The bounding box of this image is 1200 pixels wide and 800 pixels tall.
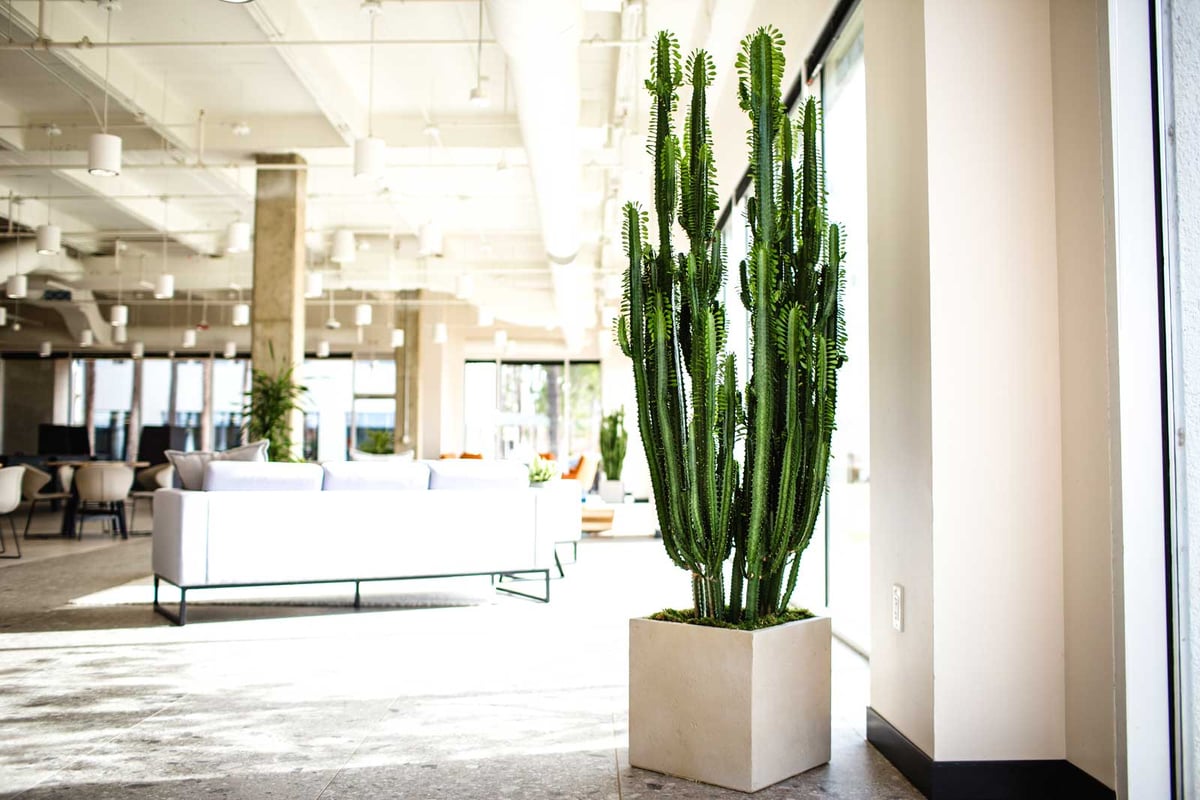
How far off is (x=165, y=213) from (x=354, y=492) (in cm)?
834

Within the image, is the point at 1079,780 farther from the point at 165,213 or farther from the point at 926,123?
the point at 165,213

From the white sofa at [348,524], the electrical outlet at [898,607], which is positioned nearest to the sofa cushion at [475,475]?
the white sofa at [348,524]

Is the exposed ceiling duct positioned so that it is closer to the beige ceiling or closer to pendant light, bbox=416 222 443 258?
the beige ceiling

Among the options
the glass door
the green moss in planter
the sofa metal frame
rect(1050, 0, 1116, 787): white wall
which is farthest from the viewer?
the sofa metal frame

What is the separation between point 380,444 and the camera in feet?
55.9

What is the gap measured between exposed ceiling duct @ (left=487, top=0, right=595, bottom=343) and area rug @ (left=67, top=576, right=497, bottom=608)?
2886mm

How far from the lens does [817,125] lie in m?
2.89

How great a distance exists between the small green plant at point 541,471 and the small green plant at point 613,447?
6.96m

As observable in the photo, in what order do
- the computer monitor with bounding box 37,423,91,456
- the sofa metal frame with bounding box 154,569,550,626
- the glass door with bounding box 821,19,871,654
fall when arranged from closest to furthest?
the glass door with bounding box 821,19,871,654, the sofa metal frame with bounding box 154,569,550,626, the computer monitor with bounding box 37,423,91,456

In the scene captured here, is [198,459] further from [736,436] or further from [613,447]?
[613,447]

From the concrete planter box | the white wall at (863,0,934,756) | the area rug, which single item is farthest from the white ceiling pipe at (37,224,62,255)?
the concrete planter box

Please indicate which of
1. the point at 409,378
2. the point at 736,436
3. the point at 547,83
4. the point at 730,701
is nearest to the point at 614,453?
the point at 409,378

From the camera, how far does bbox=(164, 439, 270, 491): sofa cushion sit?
207 inches

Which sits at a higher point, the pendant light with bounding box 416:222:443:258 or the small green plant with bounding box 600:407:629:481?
the pendant light with bounding box 416:222:443:258
